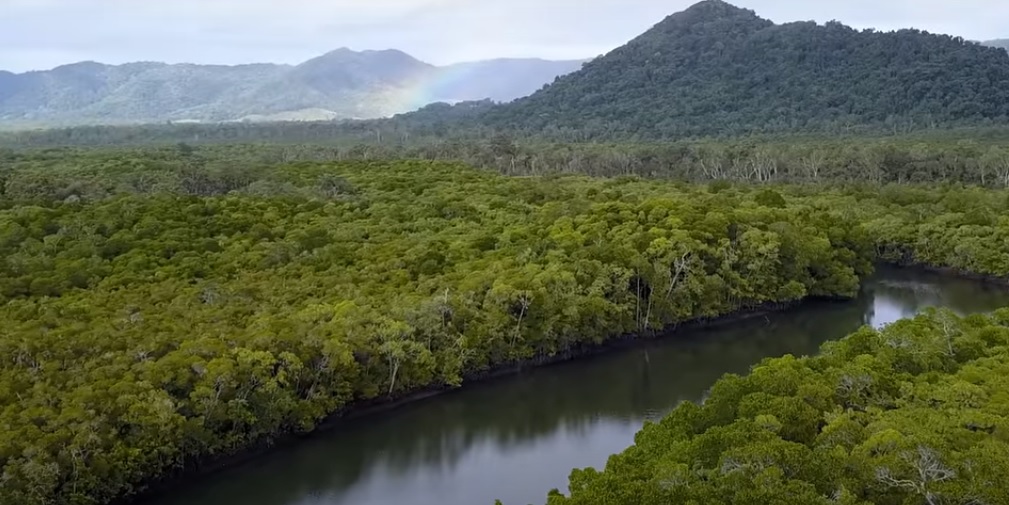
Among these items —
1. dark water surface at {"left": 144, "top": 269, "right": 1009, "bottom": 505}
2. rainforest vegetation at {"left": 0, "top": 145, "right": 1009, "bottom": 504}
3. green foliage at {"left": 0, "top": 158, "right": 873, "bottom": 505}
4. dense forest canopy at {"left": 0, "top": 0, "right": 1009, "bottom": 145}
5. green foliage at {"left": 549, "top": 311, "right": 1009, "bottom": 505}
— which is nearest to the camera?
green foliage at {"left": 549, "top": 311, "right": 1009, "bottom": 505}

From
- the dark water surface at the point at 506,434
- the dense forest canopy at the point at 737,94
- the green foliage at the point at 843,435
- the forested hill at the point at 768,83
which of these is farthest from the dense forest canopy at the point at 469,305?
the forested hill at the point at 768,83

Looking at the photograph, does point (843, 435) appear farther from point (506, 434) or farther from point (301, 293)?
point (301, 293)

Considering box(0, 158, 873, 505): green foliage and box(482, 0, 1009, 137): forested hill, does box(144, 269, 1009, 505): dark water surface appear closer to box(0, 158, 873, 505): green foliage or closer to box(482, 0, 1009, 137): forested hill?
box(0, 158, 873, 505): green foliage

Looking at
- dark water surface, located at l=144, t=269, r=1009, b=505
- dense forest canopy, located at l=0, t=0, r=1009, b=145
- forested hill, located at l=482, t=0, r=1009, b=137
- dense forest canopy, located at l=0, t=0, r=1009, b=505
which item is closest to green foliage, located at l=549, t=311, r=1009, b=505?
dense forest canopy, located at l=0, t=0, r=1009, b=505

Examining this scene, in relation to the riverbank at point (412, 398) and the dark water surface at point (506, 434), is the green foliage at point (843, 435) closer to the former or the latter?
the dark water surface at point (506, 434)

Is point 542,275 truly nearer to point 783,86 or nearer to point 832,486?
point 832,486

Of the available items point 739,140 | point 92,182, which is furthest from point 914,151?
point 92,182

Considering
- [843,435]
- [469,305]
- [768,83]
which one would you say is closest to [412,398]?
[469,305]
